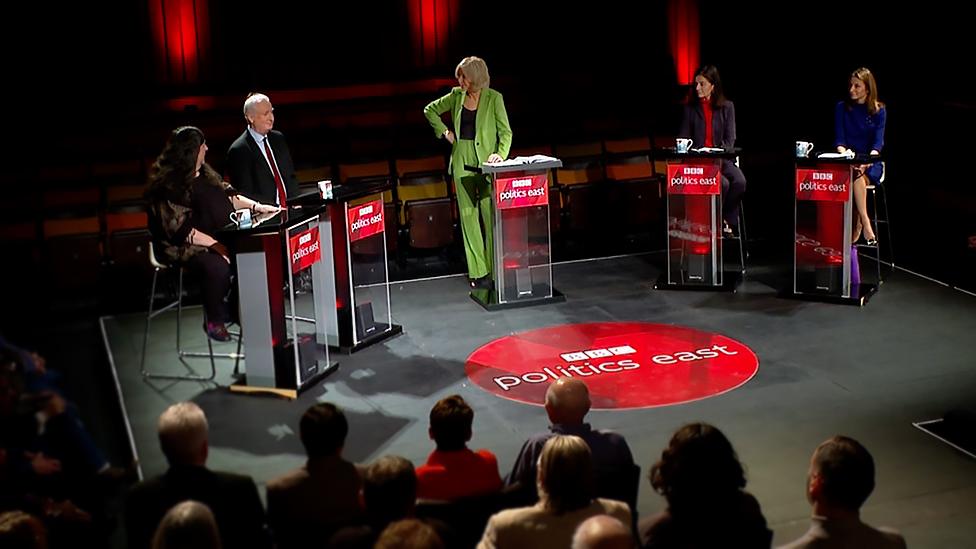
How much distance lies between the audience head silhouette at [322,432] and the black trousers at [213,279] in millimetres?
2931

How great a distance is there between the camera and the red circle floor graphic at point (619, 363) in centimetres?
657

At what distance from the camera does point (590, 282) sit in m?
9.06

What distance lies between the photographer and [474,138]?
27.9ft

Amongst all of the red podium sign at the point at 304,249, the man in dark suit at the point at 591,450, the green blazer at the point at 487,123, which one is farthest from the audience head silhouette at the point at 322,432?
the green blazer at the point at 487,123

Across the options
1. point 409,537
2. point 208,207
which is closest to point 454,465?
point 409,537

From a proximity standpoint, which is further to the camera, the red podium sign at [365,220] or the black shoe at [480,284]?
the black shoe at [480,284]

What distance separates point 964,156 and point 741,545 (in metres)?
7.98

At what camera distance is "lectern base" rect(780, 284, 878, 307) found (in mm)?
8188

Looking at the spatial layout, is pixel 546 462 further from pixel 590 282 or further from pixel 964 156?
pixel 964 156

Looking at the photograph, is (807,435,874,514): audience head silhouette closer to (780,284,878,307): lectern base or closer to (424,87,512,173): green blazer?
(780,284,878,307): lectern base

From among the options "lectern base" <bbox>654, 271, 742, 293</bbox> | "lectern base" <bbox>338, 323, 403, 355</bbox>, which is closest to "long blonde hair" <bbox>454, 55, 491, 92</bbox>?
"lectern base" <bbox>338, 323, 403, 355</bbox>

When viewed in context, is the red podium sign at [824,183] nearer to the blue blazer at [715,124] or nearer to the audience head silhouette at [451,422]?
the blue blazer at [715,124]

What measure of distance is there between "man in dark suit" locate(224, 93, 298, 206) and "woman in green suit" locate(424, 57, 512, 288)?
1444 millimetres

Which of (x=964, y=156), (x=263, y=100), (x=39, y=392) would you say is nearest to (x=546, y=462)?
(x=39, y=392)
